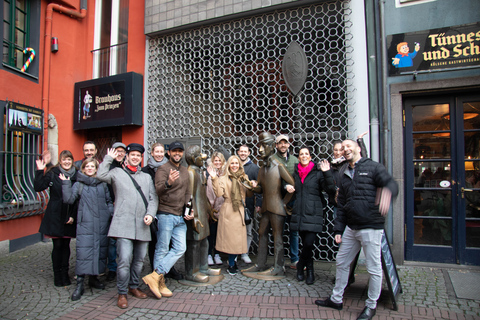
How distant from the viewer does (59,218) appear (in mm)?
4547

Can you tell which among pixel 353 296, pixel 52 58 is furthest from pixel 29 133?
pixel 353 296

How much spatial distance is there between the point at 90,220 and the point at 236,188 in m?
2.07

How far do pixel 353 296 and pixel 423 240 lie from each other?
2.15 metres

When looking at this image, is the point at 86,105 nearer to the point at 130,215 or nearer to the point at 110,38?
the point at 110,38

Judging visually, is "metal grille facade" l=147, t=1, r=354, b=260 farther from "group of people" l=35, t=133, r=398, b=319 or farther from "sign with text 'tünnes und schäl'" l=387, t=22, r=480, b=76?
"group of people" l=35, t=133, r=398, b=319

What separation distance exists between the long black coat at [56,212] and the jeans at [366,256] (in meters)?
3.63

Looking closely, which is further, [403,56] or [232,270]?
[403,56]

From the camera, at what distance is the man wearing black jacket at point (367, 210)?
351 centimetres

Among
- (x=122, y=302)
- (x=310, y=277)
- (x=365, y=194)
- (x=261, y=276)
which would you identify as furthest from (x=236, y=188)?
(x=122, y=302)

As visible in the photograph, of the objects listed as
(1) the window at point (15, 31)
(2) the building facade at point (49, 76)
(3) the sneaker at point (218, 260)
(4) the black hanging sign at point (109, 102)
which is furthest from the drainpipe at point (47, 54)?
(3) the sneaker at point (218, 260)

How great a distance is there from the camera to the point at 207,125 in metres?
7.38

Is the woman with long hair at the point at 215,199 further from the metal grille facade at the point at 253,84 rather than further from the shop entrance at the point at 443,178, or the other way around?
the shop entrance at the point at 443,178

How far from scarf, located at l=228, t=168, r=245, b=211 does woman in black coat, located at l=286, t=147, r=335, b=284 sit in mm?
757

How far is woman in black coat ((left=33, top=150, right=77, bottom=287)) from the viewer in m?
4.54
